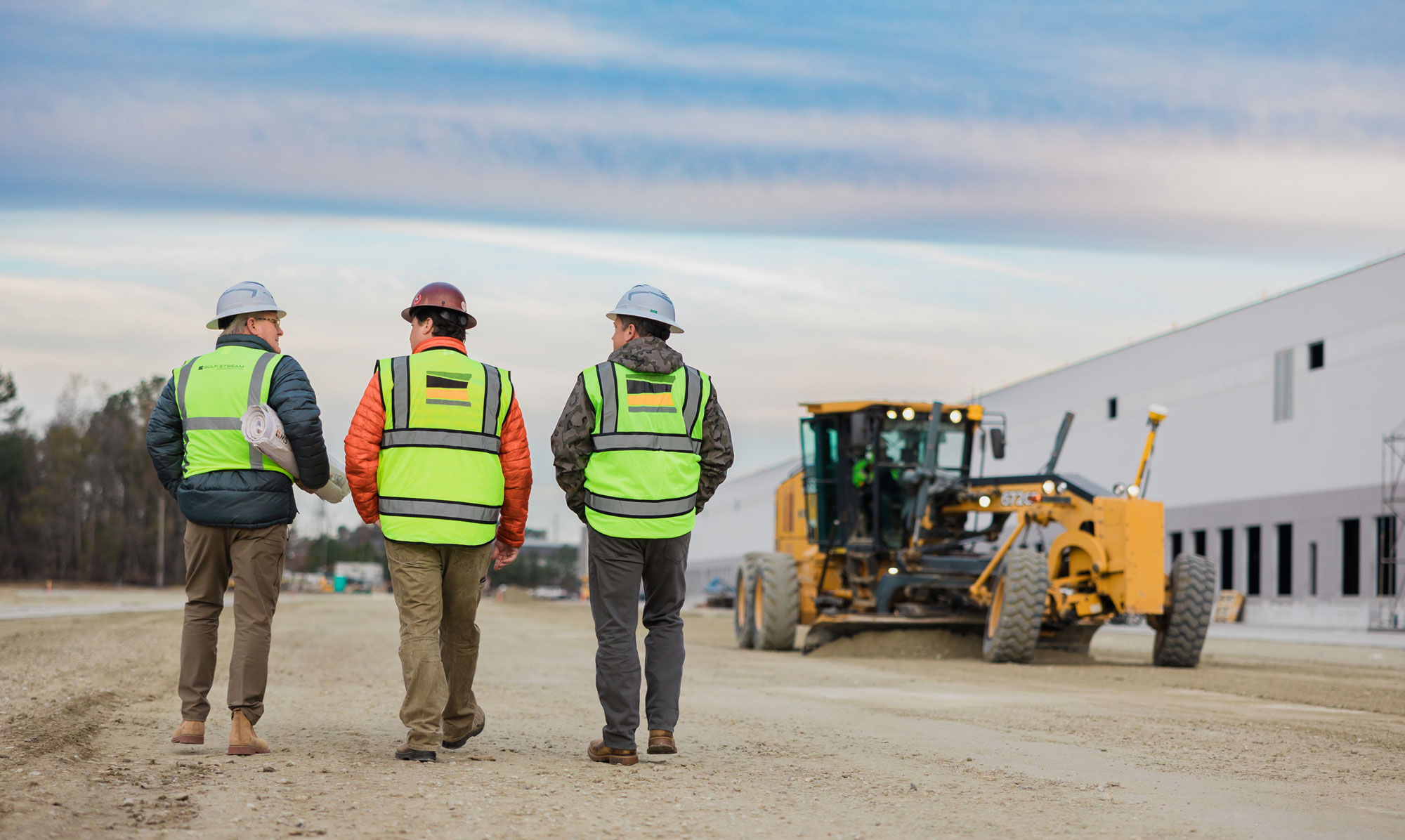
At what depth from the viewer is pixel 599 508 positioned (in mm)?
6547

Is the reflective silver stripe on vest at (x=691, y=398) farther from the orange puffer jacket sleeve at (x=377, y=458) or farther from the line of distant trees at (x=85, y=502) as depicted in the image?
the line of distant trees at (x=85, y=502)

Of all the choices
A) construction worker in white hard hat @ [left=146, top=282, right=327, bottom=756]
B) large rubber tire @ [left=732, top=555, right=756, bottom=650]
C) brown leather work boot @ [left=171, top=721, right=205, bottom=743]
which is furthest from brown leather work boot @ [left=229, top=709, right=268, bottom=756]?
large rubber tire @ [left=732, top=555, right=756, bottom=650]

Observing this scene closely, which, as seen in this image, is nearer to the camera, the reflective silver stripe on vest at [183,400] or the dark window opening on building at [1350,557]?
the reflective silver stripe on vest at [183,400]

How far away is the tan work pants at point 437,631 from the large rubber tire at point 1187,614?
11403mm

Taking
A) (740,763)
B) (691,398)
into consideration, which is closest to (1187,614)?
(740,763)

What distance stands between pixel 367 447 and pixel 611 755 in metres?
1.75

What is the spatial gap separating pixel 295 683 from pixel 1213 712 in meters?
6.85

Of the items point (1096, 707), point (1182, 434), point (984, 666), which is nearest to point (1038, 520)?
point (984, 666)

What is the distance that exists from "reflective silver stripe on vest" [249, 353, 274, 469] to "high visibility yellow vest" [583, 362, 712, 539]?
1.45 metres

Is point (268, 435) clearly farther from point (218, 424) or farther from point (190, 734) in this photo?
point (190, 734)

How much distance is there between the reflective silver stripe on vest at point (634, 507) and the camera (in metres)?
6.54

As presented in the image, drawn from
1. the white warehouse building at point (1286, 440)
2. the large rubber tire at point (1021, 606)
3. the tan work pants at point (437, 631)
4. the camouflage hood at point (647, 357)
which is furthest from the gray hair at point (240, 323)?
the white warehouse building at point (1286, 440)

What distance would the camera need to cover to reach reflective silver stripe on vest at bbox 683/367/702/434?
6730 millimetres

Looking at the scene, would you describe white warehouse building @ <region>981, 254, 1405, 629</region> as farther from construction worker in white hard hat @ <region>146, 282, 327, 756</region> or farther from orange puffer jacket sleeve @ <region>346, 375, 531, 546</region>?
construction worker in white hard hat @ <region>146, 282, 327, 756</region>
